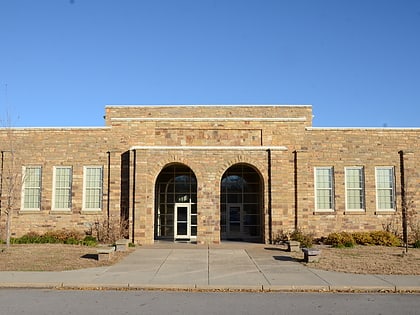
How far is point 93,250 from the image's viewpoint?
19.3 meters

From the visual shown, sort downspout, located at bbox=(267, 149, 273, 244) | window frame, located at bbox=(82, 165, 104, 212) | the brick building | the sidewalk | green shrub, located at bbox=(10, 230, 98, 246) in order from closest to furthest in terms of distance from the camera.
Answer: the sidewalk < green shrub, located at bbox=(10, 230, 98, 246) < downspout, located at bbox=(267, 149, 273, 244) < the brick building < window frame, located at bbox=(82, 165, 104, 212)

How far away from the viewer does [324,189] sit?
80.6 ft

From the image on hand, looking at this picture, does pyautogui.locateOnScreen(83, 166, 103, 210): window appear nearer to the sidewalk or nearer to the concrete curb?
the sidewalk

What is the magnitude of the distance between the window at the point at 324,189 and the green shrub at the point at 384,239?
2.66 meters

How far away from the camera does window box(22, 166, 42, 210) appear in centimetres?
2462

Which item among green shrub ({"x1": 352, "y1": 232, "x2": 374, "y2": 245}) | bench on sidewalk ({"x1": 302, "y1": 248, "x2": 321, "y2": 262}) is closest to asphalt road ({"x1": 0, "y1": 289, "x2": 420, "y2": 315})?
bench on sidewalk ({"x1": 302, "y1": 248, "x2": 321, "y2": 262})

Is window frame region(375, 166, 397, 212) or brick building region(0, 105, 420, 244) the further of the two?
window frame region(375, 166, 397, 212)

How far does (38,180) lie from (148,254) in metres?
9.48

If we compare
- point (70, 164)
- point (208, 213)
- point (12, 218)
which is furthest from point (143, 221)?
point (12, 218)

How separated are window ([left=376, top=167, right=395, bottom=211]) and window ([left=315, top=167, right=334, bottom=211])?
2.56 m

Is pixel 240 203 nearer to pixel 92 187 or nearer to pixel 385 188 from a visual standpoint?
pixel 385 188

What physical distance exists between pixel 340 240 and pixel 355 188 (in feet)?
12.0

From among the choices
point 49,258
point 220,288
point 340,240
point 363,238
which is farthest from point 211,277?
point 363,238

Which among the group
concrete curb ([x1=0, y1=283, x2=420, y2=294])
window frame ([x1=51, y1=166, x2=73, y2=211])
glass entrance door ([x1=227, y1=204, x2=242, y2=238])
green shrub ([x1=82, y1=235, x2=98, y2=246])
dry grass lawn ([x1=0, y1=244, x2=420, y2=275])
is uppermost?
window frame ([x1=51, y1=166, x2=73, y2=211])
